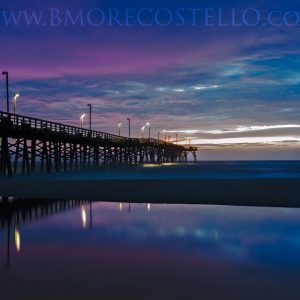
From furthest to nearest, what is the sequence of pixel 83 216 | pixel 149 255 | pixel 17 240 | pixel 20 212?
1. pixel 20 212
2. pixel 83 216
3. pixel 17 240
4. pixel 149 255

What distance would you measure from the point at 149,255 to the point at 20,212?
5872mm

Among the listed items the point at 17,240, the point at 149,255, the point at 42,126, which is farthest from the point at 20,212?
the point at 42,126

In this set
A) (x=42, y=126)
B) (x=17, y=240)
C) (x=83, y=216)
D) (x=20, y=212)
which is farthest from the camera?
(x=42, y=126)

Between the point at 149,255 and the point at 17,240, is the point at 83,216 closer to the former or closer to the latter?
the point at 17,240

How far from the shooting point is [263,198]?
14328mm

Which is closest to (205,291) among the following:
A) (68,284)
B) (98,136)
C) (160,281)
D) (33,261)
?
(160,281)

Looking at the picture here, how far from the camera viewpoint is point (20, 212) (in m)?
A: 10.8

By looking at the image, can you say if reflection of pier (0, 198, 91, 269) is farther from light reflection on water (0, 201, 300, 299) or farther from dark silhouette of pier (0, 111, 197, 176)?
dark silhouette of pier (0, 111, 197, 176)

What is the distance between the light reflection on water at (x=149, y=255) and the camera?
453 centimetres

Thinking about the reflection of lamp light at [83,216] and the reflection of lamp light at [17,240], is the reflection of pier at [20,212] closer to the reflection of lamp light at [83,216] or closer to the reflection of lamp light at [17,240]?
the reflection of lamp light at [17,240]

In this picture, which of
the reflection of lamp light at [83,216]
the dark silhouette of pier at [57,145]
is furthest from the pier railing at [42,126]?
the reflection of lamp light at [83,216]

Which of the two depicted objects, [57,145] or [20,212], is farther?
[57,145]

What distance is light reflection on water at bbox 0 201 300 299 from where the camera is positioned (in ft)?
14.9

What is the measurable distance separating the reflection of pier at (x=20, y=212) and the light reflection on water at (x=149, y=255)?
0.08ft
